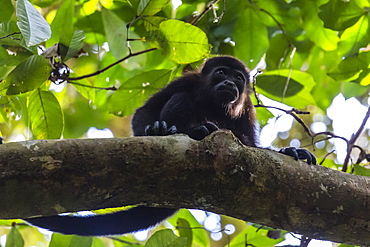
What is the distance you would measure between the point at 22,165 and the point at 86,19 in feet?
7.14

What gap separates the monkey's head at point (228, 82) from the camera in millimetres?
3584

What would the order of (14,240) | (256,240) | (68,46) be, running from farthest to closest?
(256,240)
(14,240)
(68,46)

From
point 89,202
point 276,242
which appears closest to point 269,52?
point 276,242

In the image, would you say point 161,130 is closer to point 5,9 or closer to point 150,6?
point 150,6

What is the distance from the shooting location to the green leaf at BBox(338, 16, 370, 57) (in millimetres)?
3204

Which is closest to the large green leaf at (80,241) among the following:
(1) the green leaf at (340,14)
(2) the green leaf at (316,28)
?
(1) the green leaf at (340,14)

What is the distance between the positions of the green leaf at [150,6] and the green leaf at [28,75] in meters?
0.64

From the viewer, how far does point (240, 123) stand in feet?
12.0

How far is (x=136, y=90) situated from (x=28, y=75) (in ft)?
3.65

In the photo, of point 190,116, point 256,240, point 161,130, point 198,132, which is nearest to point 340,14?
point 190,116

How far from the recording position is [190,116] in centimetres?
308

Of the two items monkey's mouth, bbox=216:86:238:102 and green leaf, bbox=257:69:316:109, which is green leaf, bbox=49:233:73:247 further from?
green leaf, bbox=257:69:316:109

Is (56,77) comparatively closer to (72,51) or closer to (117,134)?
(72,51)

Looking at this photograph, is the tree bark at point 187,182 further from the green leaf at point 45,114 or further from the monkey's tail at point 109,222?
the green leaf at point 45,114
